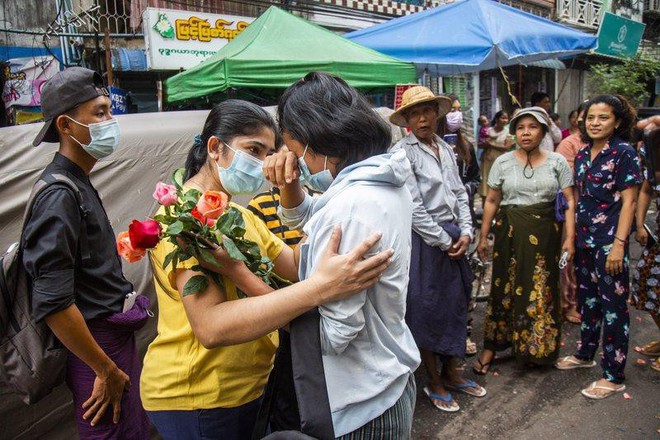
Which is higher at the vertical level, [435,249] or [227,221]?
[227,221]

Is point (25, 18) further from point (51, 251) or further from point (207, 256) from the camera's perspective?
point (207, 256)

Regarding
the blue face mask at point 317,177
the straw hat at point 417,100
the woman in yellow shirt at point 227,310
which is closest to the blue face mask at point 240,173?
the woman in yellow shirt at point 227,310

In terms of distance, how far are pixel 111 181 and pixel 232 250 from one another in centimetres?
191

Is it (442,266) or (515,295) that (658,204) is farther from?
(442,266)

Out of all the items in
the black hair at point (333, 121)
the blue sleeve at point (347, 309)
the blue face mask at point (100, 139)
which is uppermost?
the black hair at point (333, 121)

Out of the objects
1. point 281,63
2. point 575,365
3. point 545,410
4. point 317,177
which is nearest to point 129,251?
point 317,177

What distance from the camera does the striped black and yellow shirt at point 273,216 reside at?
2592mm

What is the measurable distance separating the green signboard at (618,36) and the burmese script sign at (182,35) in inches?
282

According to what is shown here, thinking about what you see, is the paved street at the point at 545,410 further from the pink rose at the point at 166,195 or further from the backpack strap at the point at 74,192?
the pink rose at the point at 166,195

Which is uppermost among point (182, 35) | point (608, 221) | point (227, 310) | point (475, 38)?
point (182, 35)

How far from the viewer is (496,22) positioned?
5824mm

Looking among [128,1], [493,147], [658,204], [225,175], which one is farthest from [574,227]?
[128,1]

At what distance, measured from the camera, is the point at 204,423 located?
1.58 metres

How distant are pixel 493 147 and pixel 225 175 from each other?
21.6 feet
